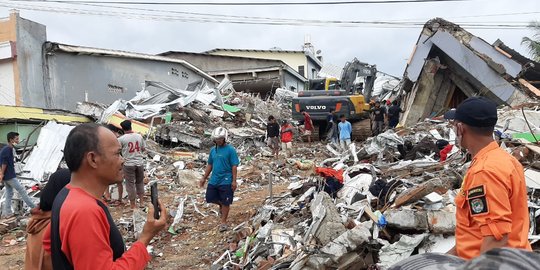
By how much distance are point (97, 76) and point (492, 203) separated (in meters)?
19.2

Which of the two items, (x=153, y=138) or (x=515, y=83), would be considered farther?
(x=153, y=138)

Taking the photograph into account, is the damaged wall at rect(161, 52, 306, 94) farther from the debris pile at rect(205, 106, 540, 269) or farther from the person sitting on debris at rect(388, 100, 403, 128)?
the debris pile at rect(205, 106, 540, 269)

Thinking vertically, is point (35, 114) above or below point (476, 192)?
above

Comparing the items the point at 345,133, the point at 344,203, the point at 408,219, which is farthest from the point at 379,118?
the point at 408,219

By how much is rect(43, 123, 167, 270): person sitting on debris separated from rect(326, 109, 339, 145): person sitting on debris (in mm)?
12385

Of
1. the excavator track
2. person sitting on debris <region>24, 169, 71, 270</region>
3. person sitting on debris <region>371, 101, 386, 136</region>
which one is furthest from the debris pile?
the excavator track

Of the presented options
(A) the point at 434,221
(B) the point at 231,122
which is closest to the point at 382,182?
(A) the point at 434,221

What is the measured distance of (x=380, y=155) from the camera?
29.3ft

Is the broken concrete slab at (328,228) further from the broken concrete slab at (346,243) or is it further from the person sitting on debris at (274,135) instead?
the person sitting on debris at (274,135)

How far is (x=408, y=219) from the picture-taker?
4328 mm

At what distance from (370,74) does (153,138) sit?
8569 millimetres

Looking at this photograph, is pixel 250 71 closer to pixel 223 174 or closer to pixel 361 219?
pixel 223 174

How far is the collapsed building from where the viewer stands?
11203 mm

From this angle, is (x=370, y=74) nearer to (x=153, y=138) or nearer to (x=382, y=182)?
(x=153, y=138)
